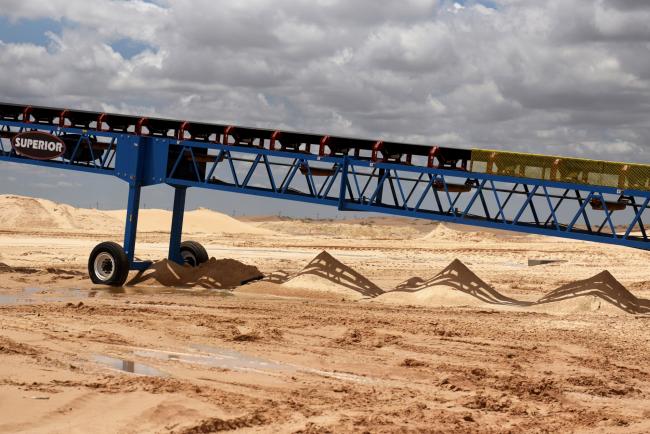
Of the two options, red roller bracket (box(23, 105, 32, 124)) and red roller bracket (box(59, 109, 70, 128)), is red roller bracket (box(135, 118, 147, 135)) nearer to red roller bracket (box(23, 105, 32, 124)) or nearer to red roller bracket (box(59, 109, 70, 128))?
red roller bracket (box(59, 109, 70, 128))

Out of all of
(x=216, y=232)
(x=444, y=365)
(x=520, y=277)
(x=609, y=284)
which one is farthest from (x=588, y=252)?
(x=444, y=365)

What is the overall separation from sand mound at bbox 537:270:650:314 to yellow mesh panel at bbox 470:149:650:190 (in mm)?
2711

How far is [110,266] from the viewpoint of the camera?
26.7 metres

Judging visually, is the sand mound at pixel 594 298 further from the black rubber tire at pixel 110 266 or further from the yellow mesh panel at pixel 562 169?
the black rubber tire at pixel 110 266

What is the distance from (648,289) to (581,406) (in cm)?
2066

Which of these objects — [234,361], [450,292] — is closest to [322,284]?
[450,292]

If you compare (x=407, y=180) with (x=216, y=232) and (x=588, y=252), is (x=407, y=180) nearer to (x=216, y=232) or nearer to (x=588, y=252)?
(x=588, y=252)

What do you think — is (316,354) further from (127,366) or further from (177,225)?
(177,225)

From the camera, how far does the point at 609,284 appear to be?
23219 millimetres

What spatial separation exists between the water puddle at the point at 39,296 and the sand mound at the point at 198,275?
278 centimetres

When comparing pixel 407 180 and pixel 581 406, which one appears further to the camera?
pixel 407 180

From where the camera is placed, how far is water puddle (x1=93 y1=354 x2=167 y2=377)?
1227 centimetres

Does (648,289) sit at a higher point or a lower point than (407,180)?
lower

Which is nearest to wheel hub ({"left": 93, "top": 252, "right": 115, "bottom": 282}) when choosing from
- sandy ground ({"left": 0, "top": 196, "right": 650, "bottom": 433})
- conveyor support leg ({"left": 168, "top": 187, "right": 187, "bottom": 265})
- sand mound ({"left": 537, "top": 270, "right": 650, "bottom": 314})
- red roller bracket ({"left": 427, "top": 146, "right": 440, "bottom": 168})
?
sandy ground ({"left": 0, "top": 196, "right": 650, "bottom": 433})
